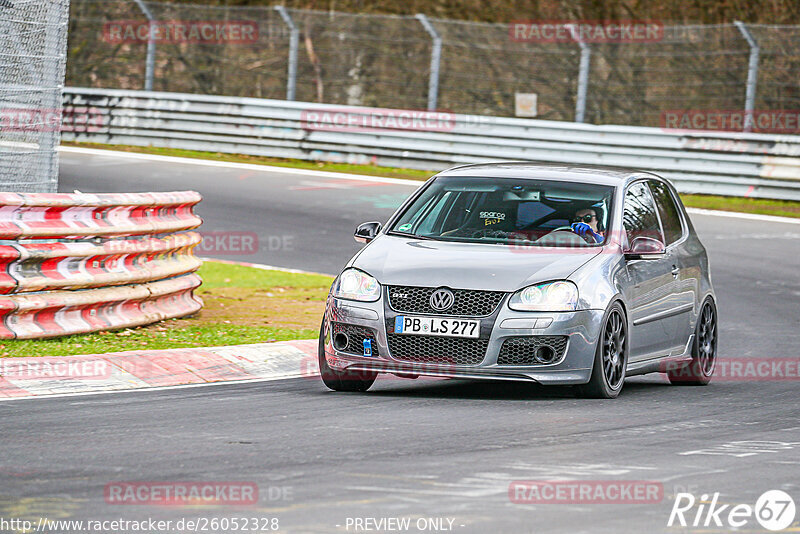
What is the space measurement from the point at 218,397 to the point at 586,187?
2954mm

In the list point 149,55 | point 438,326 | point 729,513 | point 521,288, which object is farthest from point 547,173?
point 149,55

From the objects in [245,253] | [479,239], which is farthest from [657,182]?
[245,253]

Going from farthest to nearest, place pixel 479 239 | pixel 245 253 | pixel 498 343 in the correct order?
1. pixel 245 253
2. pixel 479 239
3. pixel 498 343

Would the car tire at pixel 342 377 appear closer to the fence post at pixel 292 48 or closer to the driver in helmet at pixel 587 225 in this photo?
the driver in helmet at pixel 587 225

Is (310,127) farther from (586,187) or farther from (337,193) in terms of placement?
(586,187)

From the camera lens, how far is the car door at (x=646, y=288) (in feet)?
32.1

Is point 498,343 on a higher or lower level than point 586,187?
lower

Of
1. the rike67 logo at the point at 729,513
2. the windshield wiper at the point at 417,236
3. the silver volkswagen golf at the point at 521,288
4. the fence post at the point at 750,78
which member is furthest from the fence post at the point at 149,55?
the rike67 logo at the point at 729,513

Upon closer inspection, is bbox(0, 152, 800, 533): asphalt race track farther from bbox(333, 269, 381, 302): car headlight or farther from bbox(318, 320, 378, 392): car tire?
bbox(333, 269, 381, 302): car headlight

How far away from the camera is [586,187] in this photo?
1017cm

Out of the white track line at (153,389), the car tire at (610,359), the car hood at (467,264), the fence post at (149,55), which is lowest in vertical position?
the white track line at (153,389)

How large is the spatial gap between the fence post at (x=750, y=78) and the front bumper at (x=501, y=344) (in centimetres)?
1485

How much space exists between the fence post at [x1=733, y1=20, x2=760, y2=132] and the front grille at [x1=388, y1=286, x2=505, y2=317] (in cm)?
1519

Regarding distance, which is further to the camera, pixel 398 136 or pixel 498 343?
pixel 398 136
